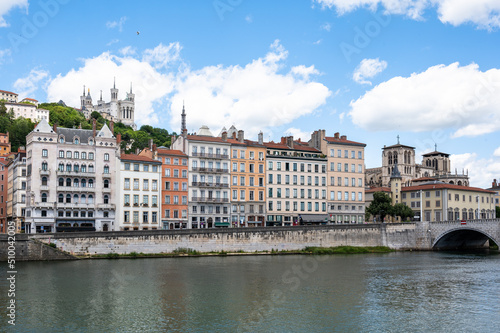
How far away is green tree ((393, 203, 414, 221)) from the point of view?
326 ft

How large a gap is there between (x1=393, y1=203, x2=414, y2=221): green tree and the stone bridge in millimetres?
14773

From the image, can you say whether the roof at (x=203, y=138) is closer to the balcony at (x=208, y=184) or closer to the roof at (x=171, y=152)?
the roof at (x=171, y=152)

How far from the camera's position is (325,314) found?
31734mm

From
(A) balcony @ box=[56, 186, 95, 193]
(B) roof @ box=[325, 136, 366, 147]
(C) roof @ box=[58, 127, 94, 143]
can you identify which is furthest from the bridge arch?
(C) roof @ box=[58, 127, 94, 143]

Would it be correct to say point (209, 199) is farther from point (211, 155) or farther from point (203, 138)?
point (203, 138)

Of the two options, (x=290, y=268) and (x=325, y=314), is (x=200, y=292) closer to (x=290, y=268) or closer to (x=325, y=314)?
(x=325, y=314)

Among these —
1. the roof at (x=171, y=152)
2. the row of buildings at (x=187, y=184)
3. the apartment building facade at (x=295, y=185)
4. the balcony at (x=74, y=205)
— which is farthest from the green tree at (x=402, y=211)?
the balcony at (x=74, y=205)

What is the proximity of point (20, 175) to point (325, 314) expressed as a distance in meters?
59.3

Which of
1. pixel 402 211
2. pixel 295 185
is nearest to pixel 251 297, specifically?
pixel 295 185

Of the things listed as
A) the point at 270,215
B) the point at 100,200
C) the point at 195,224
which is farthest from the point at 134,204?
the point at 270,215

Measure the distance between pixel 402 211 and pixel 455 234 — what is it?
58.1 ft

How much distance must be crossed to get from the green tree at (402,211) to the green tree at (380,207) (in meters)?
1.12

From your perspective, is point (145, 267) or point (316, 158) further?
point (316, 158)

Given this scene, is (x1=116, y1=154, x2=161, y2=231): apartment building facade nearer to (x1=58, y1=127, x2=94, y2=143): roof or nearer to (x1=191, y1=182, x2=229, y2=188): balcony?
(x1=58, y1=127, x2=94, y2=143): roof
